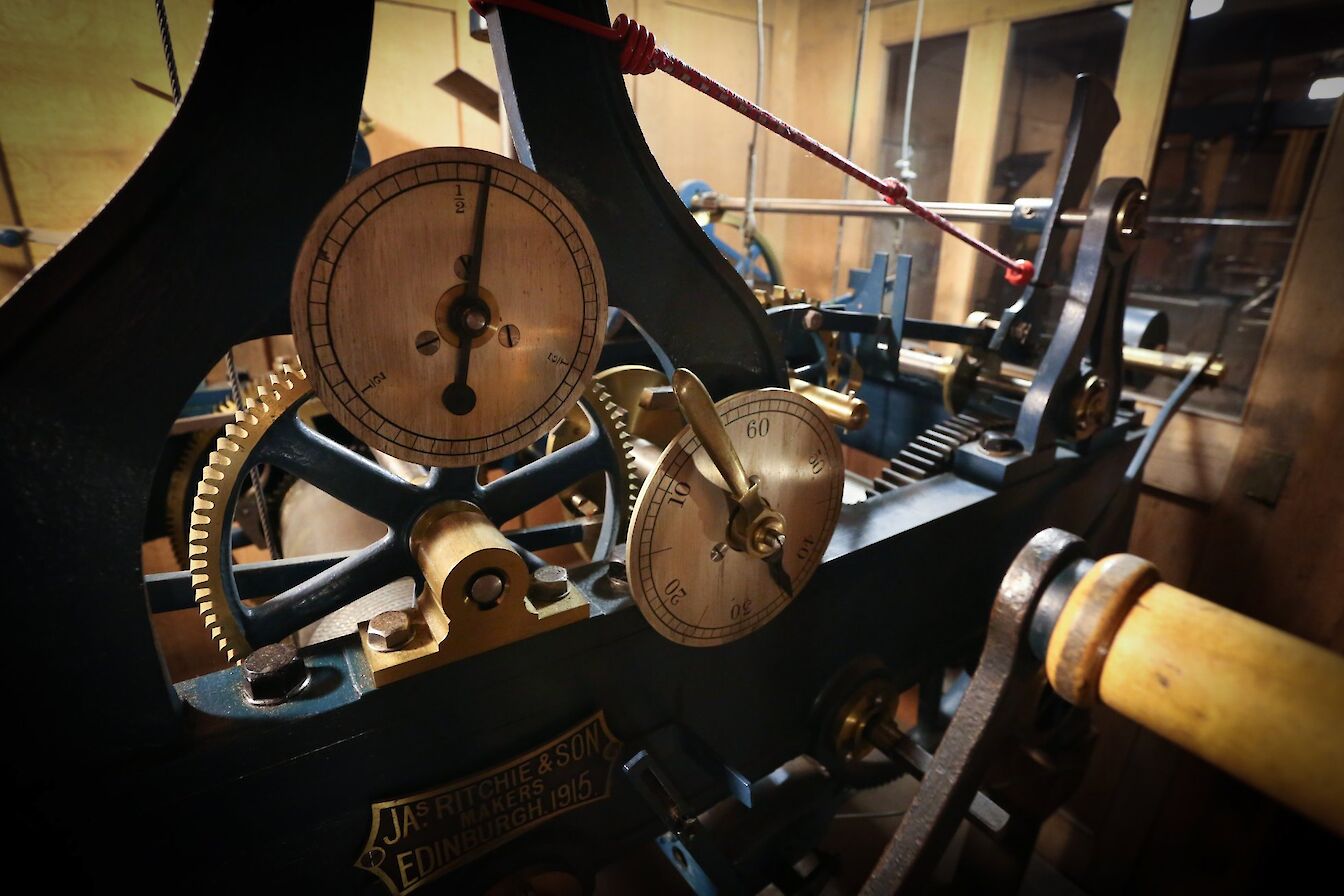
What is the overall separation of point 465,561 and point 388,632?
4.6 inches

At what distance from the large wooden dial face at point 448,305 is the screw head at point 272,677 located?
0.80 ft

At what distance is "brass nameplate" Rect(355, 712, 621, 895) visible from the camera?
2.47ft

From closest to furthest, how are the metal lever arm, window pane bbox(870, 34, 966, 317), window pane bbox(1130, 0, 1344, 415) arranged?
the metal lever arm
window pane bbox(1130, 0, 1344, 415)
window pane bbox(870, 34, 966, 317)

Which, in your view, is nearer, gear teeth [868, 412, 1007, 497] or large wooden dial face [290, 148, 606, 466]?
large wooden dial face [290, 148, 606, 466]

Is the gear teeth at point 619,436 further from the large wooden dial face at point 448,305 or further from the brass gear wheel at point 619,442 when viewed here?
the large wooden dial face at point 448,305

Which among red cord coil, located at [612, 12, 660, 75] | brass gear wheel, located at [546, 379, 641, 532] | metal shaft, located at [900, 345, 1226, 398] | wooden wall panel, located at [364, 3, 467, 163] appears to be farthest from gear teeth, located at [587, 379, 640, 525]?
wooden wall panel, located at [364, 3, 467, 163]

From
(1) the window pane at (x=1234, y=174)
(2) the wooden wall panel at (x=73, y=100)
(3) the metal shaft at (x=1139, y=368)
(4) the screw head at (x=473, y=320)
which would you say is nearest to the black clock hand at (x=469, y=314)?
(4) the screw head at (x=473, y=320)

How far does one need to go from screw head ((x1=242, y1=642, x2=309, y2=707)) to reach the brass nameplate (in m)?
0.16

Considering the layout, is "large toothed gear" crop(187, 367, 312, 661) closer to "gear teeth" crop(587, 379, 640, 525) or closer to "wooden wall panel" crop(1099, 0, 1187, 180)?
"gear teeth" crop(587, 379, 640, 525)

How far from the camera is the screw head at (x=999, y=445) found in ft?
4.35

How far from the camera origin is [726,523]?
0.84 metres

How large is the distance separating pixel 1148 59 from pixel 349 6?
217 cm

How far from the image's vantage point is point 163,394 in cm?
56

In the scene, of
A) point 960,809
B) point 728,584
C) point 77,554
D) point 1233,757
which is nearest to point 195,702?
point 77,554
